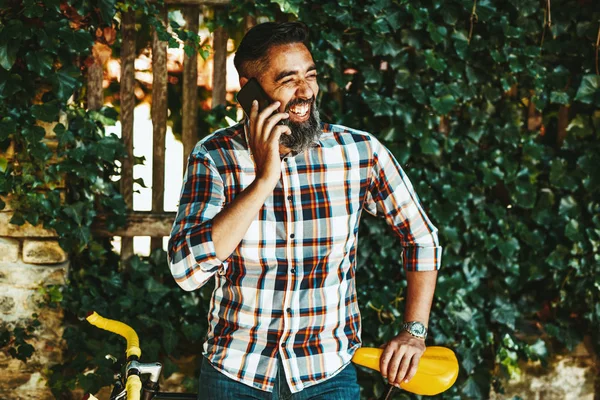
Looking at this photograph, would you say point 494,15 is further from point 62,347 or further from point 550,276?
point 62,347

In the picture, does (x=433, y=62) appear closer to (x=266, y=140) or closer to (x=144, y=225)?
(x=144, y=225)

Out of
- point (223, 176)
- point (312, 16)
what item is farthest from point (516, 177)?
point (223, 176)

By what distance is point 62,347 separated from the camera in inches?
140

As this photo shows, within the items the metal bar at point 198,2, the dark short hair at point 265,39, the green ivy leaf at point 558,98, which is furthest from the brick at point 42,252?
the green ivy leaf at point 558,98

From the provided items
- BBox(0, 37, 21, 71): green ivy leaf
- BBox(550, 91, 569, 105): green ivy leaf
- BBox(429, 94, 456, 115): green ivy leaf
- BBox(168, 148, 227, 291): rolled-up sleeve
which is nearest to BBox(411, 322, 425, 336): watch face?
BBox(168, 148, 227, 291): rolled-up sleeve

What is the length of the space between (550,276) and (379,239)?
1.10 meters

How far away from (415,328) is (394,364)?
0.17 m

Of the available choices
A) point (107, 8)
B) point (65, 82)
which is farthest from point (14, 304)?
point (107, 8)

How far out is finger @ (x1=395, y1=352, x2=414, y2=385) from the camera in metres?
1.93

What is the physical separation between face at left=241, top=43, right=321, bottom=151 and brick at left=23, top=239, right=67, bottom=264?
1.86m

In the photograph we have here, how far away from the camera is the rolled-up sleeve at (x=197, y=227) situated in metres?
1.81

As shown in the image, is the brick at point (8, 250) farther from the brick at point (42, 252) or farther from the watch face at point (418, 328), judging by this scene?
the watch face at point (418, 328)

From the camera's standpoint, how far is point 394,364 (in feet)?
6.37

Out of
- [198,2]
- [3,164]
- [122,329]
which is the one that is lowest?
[122,329]
